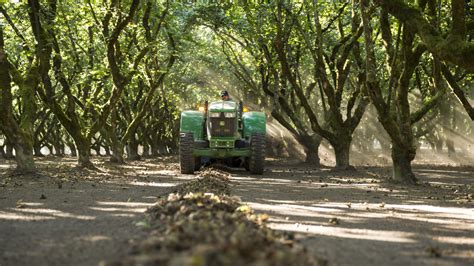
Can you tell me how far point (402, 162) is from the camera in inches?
543

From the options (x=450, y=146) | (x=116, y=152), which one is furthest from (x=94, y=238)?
(x=450, y=146)

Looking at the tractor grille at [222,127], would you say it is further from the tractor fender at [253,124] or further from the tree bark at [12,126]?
the tree bark at [12,126]

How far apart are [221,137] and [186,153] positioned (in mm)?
1277

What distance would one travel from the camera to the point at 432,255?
5094 mm

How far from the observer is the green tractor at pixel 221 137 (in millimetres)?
16484

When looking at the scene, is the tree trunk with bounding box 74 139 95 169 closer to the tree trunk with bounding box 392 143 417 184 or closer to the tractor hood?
the tractor hood

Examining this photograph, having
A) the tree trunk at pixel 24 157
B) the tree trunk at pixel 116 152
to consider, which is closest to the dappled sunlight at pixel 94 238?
the tree trunk at pixel 24 157

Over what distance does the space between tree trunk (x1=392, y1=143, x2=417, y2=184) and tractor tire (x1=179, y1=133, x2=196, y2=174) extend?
5.98 meters

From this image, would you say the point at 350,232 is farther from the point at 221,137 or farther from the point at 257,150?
the point at 221,137

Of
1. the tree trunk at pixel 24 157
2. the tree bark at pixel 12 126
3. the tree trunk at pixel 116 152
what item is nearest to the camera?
the tree bark at pixel 12 126

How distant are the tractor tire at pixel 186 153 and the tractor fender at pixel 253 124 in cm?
183

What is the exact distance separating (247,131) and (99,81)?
7104 millimetres

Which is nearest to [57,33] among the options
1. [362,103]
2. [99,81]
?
[99,81]

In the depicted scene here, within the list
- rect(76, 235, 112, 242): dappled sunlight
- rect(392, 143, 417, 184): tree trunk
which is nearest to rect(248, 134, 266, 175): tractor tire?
rect(392, 143, 417, 184): tree trunk
